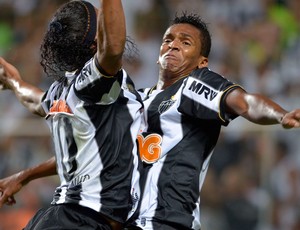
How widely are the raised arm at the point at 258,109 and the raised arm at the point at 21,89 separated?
3.71 ft

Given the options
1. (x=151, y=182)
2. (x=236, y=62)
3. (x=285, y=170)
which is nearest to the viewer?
(x=151, y=182)

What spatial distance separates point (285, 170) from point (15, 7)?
13.9ft

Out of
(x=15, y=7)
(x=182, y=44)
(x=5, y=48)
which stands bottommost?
(x=182, y=44)

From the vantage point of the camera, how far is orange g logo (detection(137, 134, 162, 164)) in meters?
4.02

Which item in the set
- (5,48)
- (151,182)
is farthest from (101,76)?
Result: (5,48)

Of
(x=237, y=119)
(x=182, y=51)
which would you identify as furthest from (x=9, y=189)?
(x=237, y=119)

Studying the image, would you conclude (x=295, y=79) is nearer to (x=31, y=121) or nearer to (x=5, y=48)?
(x=31, y=121)

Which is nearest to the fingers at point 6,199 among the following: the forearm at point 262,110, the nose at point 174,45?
the nose at point 174,45

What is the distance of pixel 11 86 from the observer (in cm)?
462

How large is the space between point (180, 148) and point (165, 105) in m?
0.26

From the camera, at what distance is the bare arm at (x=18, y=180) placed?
4367mm

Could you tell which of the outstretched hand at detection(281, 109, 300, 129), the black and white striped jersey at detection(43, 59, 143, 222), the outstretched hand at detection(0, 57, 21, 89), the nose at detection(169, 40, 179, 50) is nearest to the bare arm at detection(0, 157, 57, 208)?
the outstretched hand at detection(0, 57, 21, 89)

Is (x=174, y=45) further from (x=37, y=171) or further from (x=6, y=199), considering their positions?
(x=6, y=199)

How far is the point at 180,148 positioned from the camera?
4.02 metres
